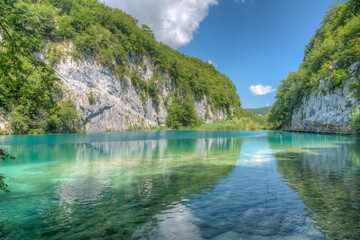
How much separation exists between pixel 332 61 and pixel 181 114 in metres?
51.5

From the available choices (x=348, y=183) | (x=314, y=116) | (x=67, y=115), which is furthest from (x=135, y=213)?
→ (x=314, y=116)

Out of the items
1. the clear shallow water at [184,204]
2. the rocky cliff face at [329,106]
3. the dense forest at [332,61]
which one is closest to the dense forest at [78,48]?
the clear shallow water at [184,204]

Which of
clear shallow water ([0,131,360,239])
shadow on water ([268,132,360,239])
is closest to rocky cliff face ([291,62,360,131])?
shadow on water ([268,132,360,239])

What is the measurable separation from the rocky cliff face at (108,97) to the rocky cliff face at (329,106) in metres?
45.9

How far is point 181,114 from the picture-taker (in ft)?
270

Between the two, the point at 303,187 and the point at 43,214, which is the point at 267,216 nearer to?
the point at 303,187

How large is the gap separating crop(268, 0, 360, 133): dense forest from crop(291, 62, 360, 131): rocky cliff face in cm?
128

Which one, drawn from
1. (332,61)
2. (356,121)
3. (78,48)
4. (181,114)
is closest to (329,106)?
(332,61)

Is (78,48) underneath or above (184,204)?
above

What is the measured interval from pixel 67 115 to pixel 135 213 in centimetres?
4639

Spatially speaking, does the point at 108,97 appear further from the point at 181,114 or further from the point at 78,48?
the point at 181,114

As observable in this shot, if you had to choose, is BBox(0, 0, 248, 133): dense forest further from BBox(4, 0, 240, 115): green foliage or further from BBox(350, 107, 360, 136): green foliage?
BBox(350, 107, 360, 136): green foliage

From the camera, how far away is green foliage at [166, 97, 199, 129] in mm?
77713

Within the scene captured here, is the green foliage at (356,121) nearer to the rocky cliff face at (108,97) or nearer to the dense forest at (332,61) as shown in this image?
the dense forest at (332,61)
